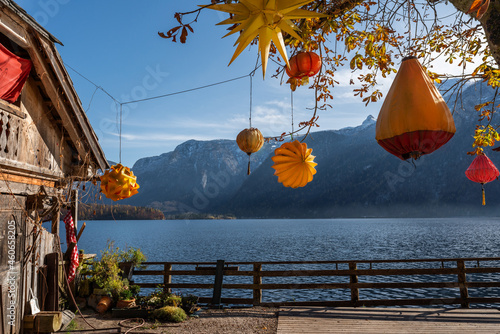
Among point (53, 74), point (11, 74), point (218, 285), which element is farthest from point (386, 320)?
point (53, 74)

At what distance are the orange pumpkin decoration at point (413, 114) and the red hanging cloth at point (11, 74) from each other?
6355 mm

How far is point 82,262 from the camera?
10227 millimetres

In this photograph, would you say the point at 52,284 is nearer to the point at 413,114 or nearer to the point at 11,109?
the point at 11,109

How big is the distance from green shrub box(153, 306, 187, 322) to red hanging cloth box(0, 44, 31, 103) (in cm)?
580

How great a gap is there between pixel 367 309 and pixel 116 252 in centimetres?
746

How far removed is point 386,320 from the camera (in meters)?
7.97

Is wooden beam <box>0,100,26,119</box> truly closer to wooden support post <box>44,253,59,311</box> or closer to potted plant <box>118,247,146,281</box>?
wooden support post <box>44,253,59,311</box>

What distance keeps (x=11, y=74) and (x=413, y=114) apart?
22.2ft

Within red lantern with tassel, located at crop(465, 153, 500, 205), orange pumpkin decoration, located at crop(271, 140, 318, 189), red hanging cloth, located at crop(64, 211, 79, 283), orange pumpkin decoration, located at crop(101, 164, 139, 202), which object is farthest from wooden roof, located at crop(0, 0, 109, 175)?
red lantern with tassel, located at crop(465, 153, 500, 205)

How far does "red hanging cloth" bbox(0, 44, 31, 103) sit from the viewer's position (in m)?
6.04

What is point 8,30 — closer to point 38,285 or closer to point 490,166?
point 38,285

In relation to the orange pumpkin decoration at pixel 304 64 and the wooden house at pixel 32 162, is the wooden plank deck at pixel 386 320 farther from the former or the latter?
the orange pumpkin decoration at pixel 304 64

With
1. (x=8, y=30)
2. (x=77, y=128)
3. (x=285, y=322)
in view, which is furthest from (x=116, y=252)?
(x=8, y=30)

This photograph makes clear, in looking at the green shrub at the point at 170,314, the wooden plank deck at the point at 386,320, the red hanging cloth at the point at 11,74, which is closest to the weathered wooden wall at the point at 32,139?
the red hanging cloth at the point at 11,74
